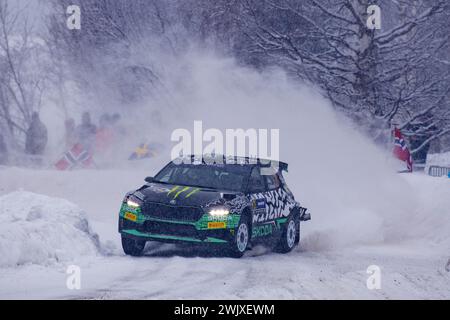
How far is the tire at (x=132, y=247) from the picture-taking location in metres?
12.7

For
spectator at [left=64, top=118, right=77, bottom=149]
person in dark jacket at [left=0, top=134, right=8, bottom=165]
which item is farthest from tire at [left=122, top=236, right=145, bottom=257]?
person in dark jacket at [left=0, top=134, right=8, bottom=165]

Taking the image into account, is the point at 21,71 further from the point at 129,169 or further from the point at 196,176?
the point at 196,176

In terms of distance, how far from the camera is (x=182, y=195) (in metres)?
12.7

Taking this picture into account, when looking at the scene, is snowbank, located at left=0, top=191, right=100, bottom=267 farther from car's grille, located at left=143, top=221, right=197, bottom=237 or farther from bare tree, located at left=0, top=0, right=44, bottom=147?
bare tree, located at left=0, top=0, right=44, bottom=147

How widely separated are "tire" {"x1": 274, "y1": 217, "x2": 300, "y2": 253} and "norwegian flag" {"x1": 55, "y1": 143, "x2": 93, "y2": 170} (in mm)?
14203

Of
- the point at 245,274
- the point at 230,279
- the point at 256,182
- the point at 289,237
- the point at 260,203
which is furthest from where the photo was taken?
the point at 289,237

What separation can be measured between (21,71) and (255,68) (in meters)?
19.9

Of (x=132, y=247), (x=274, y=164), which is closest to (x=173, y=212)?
(x=132, y=247)

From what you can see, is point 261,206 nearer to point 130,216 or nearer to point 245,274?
point 130,216

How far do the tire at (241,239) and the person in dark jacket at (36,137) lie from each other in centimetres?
1731

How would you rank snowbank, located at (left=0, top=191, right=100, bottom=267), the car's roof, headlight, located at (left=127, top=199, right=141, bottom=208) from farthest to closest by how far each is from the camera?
the car's roof, headlight, located at (left=127, top=199, right=141, bottom=208), snowbank, located at (left=0, top=191, right=100, bottom=267)

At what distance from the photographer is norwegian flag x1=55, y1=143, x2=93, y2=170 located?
27922 millimetres

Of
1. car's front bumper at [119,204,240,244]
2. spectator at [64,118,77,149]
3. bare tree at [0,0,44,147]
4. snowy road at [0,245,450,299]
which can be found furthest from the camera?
bare tree at [0,0,44,147]

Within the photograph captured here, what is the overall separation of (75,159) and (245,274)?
17.9m
